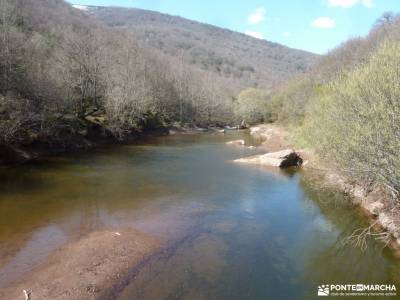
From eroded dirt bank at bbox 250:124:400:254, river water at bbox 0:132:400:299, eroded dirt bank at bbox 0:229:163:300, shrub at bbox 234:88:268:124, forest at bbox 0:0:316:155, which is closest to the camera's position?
eroded dirt bank at bbox 0:229:163:300

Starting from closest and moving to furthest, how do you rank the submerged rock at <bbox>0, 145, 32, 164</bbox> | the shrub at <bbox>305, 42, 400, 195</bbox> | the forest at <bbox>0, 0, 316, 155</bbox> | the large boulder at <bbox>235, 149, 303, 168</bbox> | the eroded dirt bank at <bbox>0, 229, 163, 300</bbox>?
the eroded dirt bank at <bbox>0, 229, 163, 300</bbox> < the shrub at <bbox>305, 42, 400, 195</bbox> < the submerged rock at <bbox>0, 145, 32, 164</bbox> < the forest at <bbox>0, 0, 316, 155</bbox> < the large boulder at <bbox>235, 149, 303, 168</bbox>

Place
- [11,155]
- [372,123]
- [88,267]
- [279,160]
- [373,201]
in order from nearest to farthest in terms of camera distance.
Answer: [88,267] < [372,123] < [373,201] < [11,155] < [279,160]

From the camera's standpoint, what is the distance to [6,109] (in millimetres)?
32719

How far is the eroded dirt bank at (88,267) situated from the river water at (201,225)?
58 cm

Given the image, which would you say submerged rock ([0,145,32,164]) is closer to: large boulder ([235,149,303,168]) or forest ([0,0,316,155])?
forest ([0,0,316,155])

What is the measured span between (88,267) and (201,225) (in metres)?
7.14

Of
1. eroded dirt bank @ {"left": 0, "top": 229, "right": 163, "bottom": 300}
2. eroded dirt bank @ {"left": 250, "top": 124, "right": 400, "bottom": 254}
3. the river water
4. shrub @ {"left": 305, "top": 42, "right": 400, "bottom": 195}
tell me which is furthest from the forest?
shrub @ {"left": 305, "top": 42, "right": 400, "bottom": 195}

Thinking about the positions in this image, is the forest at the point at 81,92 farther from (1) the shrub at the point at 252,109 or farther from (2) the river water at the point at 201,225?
(2) the river water at the point at 201,225

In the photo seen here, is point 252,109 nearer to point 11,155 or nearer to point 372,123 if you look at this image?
point 11,155

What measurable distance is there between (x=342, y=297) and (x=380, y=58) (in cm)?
1160

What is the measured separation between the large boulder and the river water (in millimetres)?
3721

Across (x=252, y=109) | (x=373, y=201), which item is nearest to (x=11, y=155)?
(x=373, y=201)

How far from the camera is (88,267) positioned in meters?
14.3

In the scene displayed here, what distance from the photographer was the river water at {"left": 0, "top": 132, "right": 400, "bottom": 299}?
1392 cm
